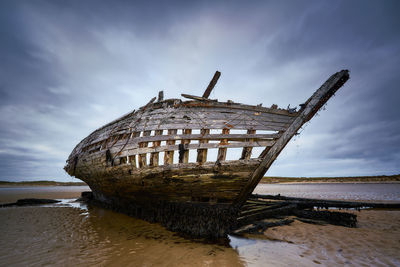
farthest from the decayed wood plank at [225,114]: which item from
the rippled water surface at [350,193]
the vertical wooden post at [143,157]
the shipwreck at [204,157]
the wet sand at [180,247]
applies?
the rippled water surface at [350,193]

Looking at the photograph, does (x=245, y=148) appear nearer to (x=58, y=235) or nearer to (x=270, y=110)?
(x=270, y=110)

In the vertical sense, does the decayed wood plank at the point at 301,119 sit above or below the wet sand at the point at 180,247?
above

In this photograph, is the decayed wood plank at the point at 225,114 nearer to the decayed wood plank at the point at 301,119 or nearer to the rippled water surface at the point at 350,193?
the decayed wood plank at the point at 301,119

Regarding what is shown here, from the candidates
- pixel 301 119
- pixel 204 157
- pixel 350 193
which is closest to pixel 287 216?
pixel 301 119

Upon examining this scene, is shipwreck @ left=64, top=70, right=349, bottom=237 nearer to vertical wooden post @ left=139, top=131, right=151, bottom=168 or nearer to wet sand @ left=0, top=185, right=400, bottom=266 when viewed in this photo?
vertical wooden post @ left=139, top=131, right=151, bottom=168

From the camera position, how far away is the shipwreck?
13.3 feet

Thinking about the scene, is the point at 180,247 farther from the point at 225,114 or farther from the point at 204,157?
the point at 225,114

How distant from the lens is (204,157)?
171 inches

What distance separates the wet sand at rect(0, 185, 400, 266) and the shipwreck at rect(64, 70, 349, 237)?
0.53 m

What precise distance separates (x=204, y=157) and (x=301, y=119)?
8.53 ft

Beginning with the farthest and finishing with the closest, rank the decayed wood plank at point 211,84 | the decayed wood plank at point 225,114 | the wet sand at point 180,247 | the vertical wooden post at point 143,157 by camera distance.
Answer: the decayed wood plank at point 211,84
the vertical wooden post at point 143,157
the decayed wood plank at point 225,114
the wet sand at point 180,247

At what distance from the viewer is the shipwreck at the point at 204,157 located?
13.3 feet

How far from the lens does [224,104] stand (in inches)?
191

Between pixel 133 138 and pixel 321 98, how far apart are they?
17.3 feet
